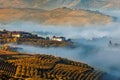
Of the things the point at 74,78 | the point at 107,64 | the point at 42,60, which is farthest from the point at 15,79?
the point at 107,64

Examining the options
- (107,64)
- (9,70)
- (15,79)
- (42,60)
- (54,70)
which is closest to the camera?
(15,79)

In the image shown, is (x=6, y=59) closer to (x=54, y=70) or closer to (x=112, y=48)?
(x=54, y=70)

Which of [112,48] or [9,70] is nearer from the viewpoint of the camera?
[9,70]

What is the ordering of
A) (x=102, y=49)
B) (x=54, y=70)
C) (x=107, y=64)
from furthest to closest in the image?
(x=102, y=49) → (x=107, y=64) → (x=54, y=70)

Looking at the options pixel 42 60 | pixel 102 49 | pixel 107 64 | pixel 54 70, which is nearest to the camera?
pixel 54 70

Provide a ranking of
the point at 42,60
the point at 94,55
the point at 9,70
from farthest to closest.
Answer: the point at 94,55, the point at 42,60, the point at 9,70

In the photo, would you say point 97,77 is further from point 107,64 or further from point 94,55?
point 94,55

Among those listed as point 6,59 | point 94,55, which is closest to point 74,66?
point 6,59
